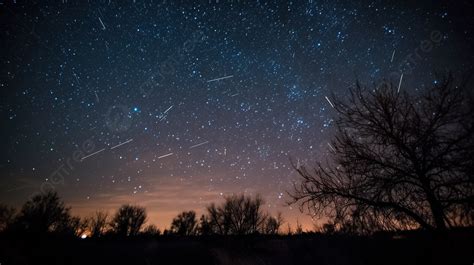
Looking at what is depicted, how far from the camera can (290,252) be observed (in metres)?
21.3

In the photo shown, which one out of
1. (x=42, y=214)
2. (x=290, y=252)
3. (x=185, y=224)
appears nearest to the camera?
(x=290, y=252)

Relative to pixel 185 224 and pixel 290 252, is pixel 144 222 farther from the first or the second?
pixel 290 252

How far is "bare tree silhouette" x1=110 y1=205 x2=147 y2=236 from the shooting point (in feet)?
169

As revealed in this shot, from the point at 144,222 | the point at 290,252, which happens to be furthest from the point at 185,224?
the point at 290,252

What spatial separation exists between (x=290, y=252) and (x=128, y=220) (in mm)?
43251

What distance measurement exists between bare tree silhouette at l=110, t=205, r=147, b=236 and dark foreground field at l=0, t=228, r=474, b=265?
38874mm

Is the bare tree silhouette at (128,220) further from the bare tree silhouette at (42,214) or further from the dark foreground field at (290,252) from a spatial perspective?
the dark foreground field at (290,252)

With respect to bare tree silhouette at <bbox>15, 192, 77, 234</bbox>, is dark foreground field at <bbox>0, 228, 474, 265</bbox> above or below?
below

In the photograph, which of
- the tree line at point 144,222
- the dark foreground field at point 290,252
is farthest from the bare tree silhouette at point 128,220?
the dark foreground field at point 290,252

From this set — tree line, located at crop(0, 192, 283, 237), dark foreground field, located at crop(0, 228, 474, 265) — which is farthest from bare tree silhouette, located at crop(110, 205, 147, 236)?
dark foreground field, located at crop(0, 228, 474, 265)

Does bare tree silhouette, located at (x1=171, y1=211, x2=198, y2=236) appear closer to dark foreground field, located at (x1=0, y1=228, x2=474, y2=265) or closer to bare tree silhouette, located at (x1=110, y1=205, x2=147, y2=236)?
bare tree silhouette, located at (x1=110, y1=205, x2=147, y2=236)

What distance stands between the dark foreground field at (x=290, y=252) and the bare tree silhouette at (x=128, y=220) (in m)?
38.9

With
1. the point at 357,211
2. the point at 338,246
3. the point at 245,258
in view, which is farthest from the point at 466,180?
the point at 338,246

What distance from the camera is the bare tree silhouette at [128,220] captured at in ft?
169
